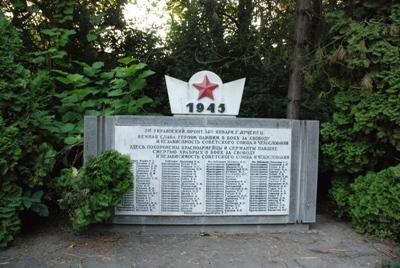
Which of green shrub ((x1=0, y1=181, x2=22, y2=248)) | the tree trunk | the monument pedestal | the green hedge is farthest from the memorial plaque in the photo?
the tree trunk

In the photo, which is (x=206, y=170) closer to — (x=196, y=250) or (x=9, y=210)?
(x=196, y=250)

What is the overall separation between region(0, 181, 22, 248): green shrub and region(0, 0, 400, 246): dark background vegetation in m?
0.01

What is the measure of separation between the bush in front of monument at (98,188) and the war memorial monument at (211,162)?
1.47 ft

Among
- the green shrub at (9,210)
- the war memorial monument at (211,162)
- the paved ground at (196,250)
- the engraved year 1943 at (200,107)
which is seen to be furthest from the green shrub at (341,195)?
the green shrub at (9,210)

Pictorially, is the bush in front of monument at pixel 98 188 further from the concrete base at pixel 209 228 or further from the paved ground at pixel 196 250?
the concrete base at pixel 209 228

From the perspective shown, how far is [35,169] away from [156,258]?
176cm

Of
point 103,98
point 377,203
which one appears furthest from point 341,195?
point 103,98

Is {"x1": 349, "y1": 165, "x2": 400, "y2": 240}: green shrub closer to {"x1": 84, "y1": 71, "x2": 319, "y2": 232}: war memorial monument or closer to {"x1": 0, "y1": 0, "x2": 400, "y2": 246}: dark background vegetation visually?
{"x1": 0, "y1": 0, "x2": 400, "y2": 246}: dark background vegetation

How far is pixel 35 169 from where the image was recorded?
4930 mm

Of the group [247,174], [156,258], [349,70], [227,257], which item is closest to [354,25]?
[349,70]

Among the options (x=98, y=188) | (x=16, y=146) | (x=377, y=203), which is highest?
(x=16, y=146)

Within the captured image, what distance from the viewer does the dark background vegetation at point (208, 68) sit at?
4918 mm

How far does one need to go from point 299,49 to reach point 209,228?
9.96 feet

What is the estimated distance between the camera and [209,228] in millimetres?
5289
